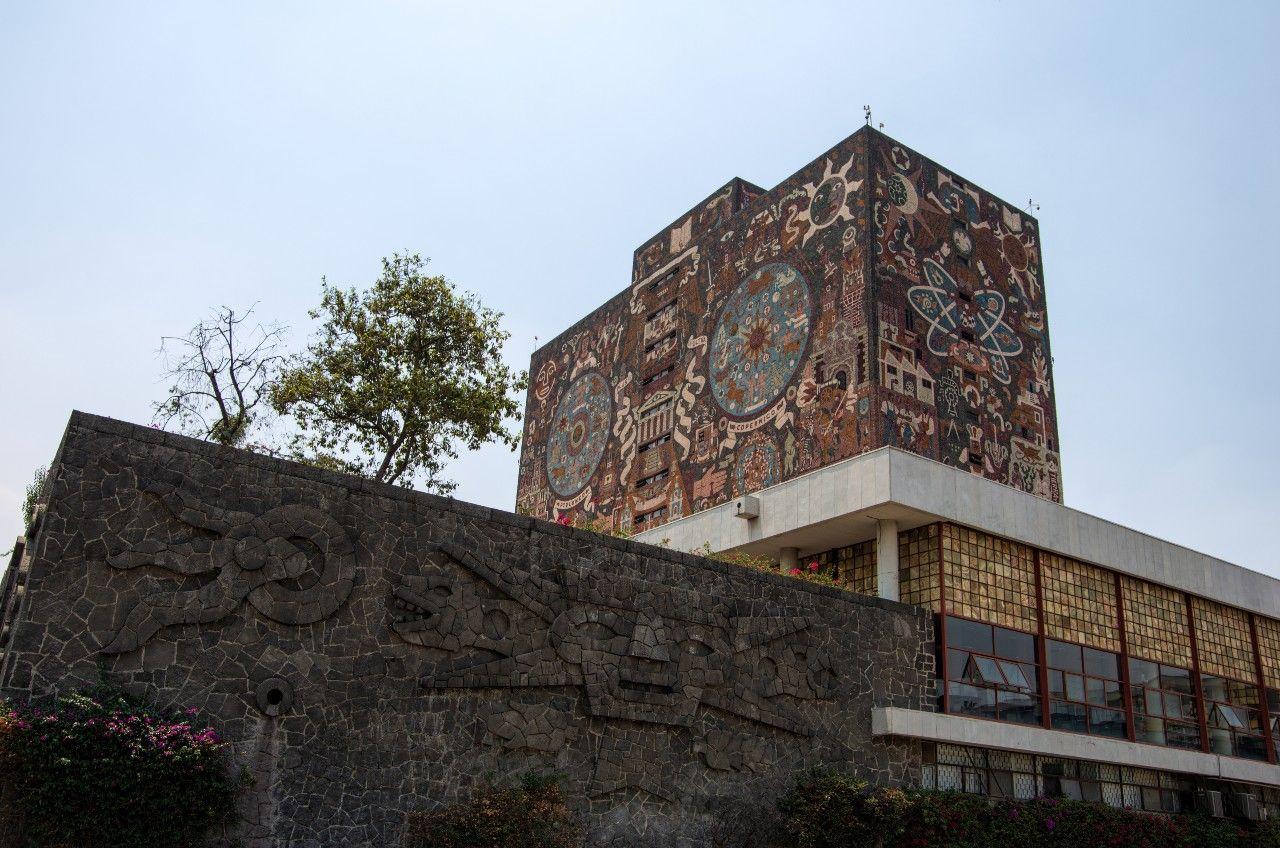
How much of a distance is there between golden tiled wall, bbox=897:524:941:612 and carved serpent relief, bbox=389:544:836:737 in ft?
8.91

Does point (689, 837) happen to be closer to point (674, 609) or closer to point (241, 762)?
point (674, 609)

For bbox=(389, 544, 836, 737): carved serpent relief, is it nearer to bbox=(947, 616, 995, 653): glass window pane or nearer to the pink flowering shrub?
bbox=(947, 616, 995, 653): glass window pane

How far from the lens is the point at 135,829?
1141cm

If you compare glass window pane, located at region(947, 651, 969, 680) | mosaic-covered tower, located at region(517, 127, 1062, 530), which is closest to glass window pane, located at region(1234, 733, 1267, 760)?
mosaic-covered tower, located at region(517, 127, 1062, 530)

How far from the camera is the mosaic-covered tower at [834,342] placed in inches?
931

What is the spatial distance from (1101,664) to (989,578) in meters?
3.45

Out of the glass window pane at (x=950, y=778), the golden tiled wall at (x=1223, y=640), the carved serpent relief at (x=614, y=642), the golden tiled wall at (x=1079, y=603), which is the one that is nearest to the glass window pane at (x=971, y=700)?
the glass window pane at (x=950, y=778)

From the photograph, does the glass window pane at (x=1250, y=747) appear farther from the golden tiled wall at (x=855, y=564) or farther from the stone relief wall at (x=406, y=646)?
the stone relief wall at (x=406, y=646)

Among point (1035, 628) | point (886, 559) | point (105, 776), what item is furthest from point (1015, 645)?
point (105, 776)

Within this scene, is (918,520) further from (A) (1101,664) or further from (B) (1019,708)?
(A) (1101,664)

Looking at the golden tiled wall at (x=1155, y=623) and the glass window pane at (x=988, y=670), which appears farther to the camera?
the golden tiled wall at (x=1155, y=623)

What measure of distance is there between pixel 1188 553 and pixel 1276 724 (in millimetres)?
4814

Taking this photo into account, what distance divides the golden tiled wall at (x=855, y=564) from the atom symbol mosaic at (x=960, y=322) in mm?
5596

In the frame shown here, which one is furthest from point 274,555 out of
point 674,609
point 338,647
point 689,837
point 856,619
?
point 856,619
